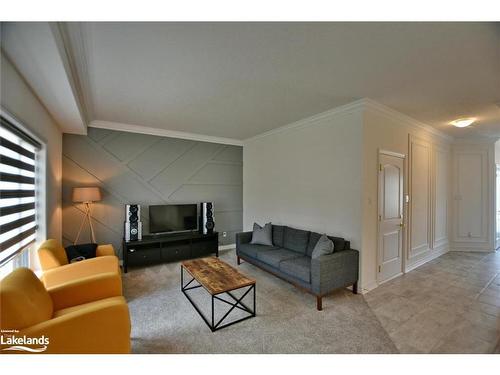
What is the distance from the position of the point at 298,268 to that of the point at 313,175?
153cm

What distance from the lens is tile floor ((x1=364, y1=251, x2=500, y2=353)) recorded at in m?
1.96

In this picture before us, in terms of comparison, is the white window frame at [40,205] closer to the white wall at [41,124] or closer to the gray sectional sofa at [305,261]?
the white wall at [41,124]

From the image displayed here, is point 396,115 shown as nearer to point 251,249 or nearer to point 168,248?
point 251,249

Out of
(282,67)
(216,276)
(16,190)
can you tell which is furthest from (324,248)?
(16,190)

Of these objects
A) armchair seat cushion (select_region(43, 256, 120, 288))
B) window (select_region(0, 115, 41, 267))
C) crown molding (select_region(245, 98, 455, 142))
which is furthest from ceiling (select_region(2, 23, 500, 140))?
armchair seat cushion (select_region(43, 256, 120, 288))

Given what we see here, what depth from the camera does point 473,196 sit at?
16.6ft

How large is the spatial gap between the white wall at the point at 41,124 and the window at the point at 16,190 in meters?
0.13

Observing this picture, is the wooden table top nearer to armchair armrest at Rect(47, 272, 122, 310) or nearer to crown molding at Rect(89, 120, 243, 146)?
armchair armrest at Rect(47, 272, 122, 310)

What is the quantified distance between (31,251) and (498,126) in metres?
7.55

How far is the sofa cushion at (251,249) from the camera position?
362cm

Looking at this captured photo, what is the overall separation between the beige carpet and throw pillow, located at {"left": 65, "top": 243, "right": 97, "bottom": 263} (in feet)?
2.24

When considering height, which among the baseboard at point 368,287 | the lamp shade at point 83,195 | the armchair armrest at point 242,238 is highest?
the lamp shade at point 83,195

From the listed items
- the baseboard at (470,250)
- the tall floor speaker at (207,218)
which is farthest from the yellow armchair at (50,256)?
the baseboard at (470,250)
